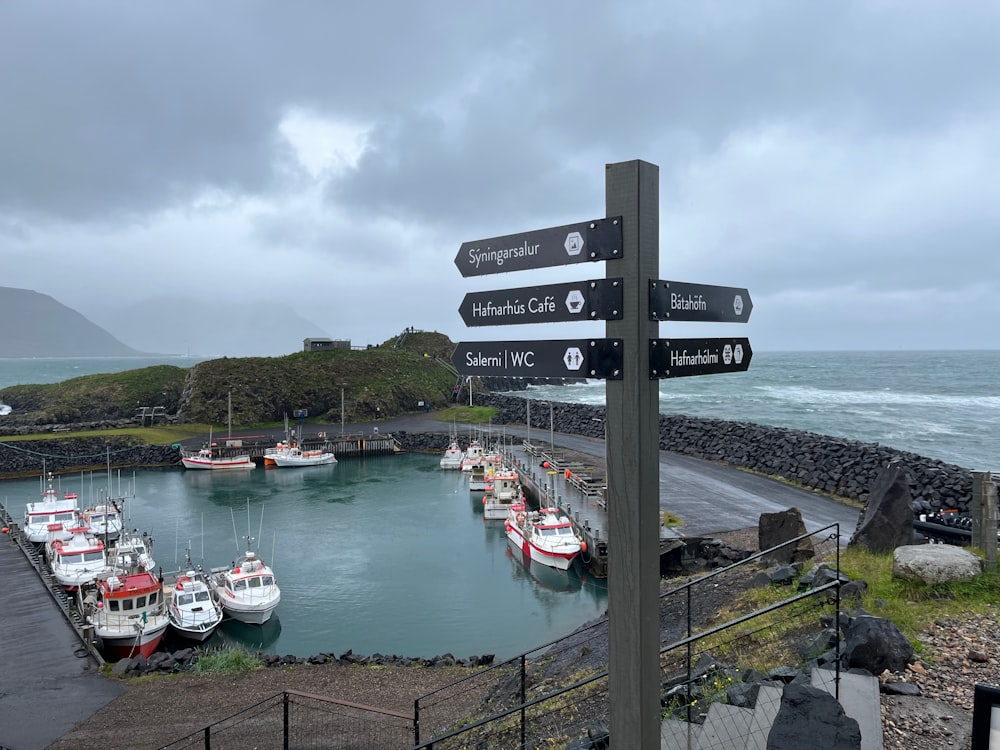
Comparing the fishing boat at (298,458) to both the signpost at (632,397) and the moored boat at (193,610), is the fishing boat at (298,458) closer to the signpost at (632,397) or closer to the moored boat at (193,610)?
the moored boat at (193,610)

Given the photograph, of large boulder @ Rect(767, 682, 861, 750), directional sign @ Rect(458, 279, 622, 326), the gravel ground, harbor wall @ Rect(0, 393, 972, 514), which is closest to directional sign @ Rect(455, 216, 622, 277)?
directional sign @ Rect(458, 279, 622, 326)

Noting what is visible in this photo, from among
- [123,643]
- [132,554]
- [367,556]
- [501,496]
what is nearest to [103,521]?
[132,554]

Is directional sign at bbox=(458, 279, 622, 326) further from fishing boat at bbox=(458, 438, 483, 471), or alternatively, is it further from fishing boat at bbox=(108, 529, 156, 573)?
fishing boat at bbox=(458, 438, 483, 471)

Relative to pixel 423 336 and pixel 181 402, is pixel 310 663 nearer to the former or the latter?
pixel 181 402

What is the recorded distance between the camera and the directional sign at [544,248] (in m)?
3.24

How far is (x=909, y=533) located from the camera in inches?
424

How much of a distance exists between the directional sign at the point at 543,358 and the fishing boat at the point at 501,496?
28255mm

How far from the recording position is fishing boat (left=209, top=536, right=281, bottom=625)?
19438mm

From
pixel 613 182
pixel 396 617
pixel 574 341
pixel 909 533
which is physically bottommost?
pixel 396 617

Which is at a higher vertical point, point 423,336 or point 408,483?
point 423,336

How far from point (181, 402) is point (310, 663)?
58.5 meters

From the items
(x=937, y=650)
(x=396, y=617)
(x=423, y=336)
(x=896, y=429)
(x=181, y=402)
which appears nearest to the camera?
(x=937, y=650)

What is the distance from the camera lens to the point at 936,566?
7.76 meters

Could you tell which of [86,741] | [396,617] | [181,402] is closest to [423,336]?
[181,402]
